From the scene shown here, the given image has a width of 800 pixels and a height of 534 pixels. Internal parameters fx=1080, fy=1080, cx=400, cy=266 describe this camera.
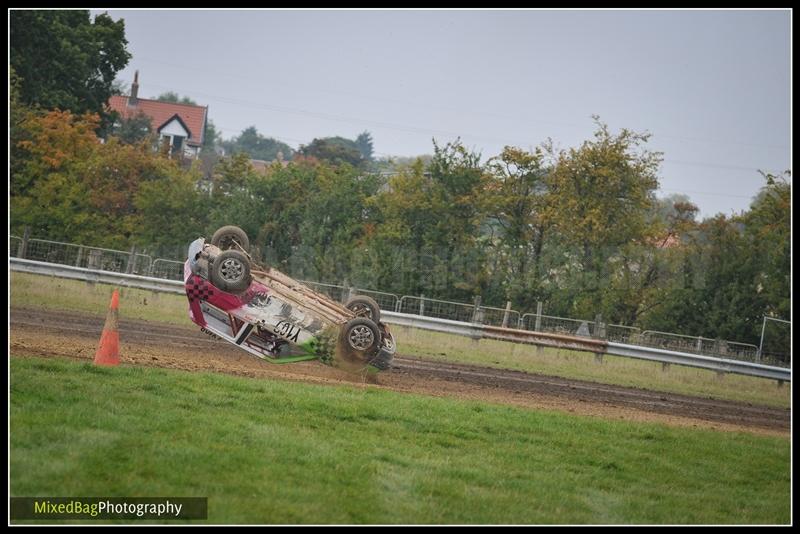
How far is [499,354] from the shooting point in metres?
28.2

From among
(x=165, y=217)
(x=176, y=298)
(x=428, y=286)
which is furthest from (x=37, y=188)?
(x=428, y=286)

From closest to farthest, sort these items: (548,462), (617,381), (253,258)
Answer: (548,462) < (253,258) < (617,381)

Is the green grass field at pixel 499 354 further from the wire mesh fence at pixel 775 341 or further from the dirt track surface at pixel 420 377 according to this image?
the wire mesh fence at pixel 775 341

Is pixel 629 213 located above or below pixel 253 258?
above

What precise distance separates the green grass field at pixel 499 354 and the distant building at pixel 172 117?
83.0 meters

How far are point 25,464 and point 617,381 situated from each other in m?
18.0

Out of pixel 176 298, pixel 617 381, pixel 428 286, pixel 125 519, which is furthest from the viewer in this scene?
pixel 428 286

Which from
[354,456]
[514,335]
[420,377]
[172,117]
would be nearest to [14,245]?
[514,335]

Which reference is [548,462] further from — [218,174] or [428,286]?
[218,174]

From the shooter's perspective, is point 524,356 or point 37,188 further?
point 37,188

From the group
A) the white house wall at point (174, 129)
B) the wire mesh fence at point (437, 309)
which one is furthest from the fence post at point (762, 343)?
the white house wall at point (174, 129)

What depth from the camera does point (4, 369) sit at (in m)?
11.2

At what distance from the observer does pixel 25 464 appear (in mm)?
8484

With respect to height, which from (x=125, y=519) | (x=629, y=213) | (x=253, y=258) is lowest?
(x=125, y=519)
